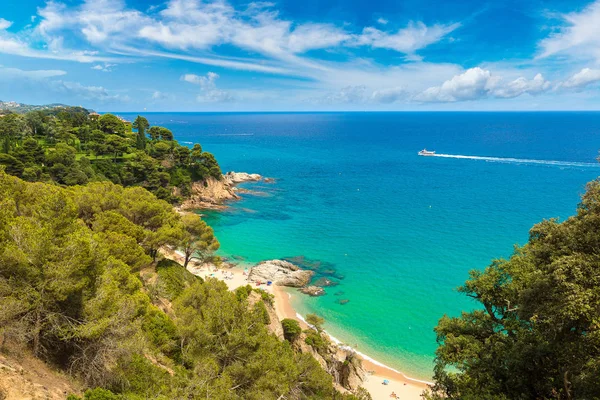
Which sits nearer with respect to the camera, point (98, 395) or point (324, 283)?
point (98, 395)

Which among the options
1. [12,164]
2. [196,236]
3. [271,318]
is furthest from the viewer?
[12,164]

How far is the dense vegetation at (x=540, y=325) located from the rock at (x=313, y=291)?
19.9m

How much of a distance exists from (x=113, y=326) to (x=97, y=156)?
59.9 m

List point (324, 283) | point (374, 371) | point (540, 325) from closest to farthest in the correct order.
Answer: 1. point (540, 325)
2. point (374, 371)
3. point (324, 283)

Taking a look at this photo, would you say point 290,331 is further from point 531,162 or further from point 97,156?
point 531,162

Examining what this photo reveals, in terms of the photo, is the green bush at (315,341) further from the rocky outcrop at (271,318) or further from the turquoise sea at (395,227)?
the turquoise sea at (395,227)

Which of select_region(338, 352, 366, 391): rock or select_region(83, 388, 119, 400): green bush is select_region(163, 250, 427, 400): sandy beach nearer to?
select_region(338, 352, 366, 391): rock

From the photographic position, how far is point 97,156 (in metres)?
61.2

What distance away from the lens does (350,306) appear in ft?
113

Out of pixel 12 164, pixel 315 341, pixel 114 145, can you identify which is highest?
pixel 114 145

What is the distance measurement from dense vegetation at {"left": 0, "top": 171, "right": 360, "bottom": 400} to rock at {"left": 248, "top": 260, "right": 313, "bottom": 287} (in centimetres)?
1903

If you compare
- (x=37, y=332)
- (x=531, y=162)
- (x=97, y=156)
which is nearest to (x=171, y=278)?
(x=37, y=332)

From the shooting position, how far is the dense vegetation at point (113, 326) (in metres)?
10.5

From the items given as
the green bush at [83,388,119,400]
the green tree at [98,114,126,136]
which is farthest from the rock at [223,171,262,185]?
the green bush at [83,388,119,400]
